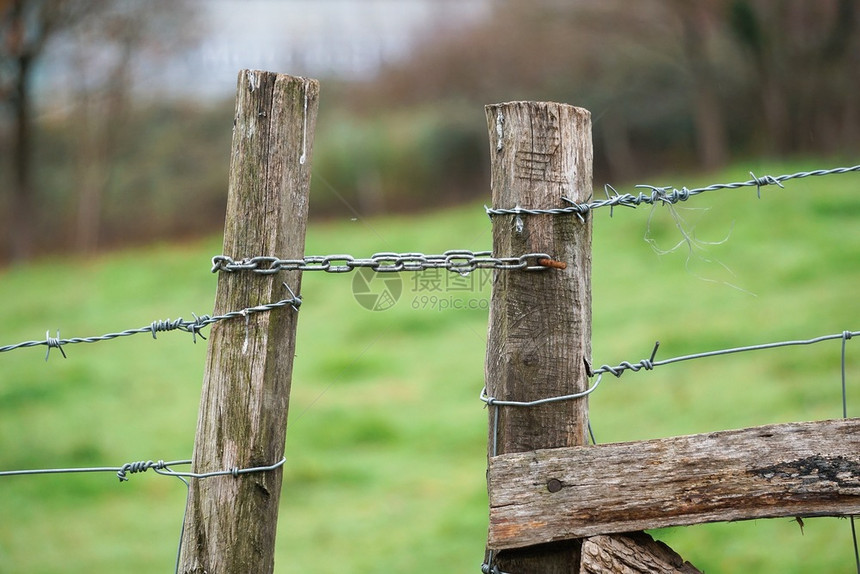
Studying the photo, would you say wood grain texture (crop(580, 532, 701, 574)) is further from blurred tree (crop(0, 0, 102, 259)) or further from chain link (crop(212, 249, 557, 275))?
blurred tree (crop(0, 0, 102, 259))

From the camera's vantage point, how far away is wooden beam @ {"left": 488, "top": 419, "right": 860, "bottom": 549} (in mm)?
2070

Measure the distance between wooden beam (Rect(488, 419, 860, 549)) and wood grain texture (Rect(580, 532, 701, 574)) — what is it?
0.13 ft

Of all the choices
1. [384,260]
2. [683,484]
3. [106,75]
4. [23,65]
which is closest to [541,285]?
[384,260]

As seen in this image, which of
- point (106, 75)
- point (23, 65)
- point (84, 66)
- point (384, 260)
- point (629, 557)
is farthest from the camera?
point (106, 75)

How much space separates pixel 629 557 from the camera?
207 centimetres

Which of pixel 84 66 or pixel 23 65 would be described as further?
pixel 84 66

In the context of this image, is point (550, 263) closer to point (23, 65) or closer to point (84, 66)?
point (23, 65)

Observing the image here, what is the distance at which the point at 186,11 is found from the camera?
21.4 m

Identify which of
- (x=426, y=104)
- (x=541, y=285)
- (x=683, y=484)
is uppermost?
(x=426, y=104)

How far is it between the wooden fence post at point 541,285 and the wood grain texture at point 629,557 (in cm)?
13

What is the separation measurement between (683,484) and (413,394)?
7.91m

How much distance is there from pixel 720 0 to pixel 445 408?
15.4 metres

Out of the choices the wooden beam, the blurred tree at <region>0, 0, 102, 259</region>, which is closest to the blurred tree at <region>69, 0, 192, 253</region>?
the blurred tree at <region>0, 0, 102, 259</region>

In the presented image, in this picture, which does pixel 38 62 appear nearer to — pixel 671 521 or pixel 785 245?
pixel 785 245
